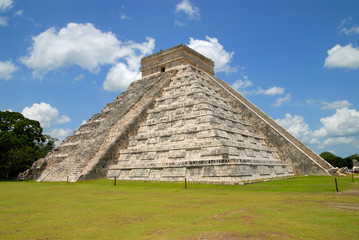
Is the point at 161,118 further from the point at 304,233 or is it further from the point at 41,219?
the point at 304,233

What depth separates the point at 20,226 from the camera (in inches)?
186

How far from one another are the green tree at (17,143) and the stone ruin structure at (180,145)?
1592 millimetres

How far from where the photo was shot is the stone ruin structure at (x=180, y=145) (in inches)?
539

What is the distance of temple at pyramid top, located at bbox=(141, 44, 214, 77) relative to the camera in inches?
→ 976

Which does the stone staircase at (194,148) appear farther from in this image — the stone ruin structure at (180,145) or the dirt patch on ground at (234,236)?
the dirt patch on ground at (234,236)

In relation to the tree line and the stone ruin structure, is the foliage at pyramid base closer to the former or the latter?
the stone ruin structure

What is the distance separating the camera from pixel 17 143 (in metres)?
24.8

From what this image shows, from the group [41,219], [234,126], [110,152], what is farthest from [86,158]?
[41,219]

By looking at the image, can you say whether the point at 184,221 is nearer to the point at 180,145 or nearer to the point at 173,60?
the point at 180,145

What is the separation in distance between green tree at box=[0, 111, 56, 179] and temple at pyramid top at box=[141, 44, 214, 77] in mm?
12145

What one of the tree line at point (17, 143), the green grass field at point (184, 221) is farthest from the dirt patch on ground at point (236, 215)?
the tree line at point (17, 143)

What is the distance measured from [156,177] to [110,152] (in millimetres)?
4123

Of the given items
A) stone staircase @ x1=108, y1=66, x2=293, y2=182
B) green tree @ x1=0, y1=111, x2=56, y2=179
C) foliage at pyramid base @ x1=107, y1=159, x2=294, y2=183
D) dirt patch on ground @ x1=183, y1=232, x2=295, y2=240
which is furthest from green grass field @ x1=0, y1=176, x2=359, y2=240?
green tree @ x1=0, y1=111, x2=56, y2=179

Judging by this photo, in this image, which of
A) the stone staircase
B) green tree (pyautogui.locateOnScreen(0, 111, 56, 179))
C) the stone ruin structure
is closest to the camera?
the stone staircase
